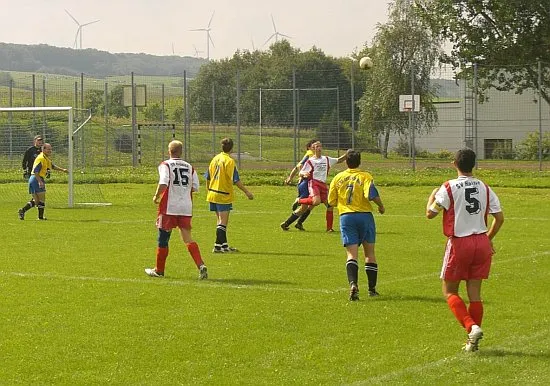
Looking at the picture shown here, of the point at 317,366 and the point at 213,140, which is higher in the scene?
the point at 213,140

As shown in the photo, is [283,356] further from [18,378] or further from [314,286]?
[314,286]

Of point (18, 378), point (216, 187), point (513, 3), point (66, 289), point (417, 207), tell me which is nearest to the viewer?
point (18, 378)

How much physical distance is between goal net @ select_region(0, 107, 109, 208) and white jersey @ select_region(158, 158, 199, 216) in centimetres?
1534

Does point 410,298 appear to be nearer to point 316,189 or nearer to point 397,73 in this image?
point 316,189

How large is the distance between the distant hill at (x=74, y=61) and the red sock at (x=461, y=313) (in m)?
116

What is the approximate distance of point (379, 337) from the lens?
1146cm

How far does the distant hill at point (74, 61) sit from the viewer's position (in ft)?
435

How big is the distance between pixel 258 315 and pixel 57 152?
31804 mm

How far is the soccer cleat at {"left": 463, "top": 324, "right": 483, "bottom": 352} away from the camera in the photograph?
411 inches

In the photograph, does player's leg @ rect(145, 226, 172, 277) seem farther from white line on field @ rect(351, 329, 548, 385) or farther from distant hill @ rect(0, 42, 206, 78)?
distant hill @ rect(0, 42, 206, 78)

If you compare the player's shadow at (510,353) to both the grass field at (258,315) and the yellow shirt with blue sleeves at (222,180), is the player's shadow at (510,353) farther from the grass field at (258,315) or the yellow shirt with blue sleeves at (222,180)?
the yellow shirt with blue sleeves at (222,180)

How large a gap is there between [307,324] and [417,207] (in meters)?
19.0

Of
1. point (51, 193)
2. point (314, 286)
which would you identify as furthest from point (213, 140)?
point (314, 286)

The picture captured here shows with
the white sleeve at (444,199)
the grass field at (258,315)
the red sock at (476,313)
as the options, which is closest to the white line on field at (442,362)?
the grass field at (258,315)
